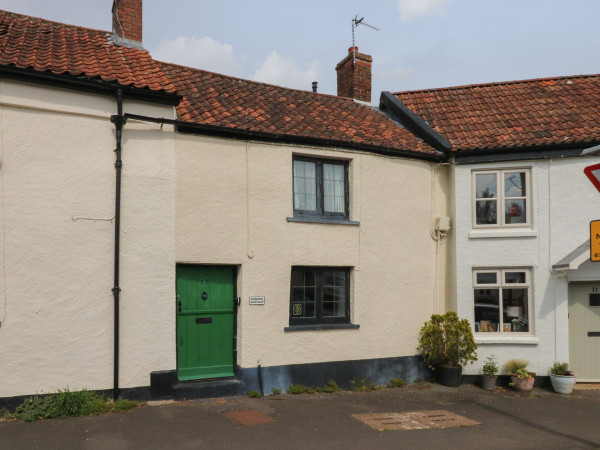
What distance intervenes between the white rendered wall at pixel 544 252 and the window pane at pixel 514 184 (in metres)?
0.23

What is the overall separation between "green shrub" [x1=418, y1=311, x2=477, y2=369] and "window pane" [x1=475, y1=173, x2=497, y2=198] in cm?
281

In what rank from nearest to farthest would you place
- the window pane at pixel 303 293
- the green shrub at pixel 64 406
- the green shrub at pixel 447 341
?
1. the green shrub at pixel 64 406
2. the window pane at pixel 303 293
3. the green shrub at pixel 447 341

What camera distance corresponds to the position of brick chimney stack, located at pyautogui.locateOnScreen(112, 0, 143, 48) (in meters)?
12.3

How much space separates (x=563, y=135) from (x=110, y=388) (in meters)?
10.6

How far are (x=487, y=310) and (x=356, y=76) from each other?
291 inches

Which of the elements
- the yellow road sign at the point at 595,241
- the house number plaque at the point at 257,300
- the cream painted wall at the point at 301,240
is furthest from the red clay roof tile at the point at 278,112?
the yellow road sign at the point at 595,241

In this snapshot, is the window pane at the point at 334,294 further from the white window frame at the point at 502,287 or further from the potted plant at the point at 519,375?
the potted plant at the point at 519,375

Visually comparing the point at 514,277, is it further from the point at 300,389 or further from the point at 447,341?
the point at 300,389

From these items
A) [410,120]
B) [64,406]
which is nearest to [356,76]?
[410,120]

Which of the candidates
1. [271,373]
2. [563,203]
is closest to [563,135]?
[563,203]

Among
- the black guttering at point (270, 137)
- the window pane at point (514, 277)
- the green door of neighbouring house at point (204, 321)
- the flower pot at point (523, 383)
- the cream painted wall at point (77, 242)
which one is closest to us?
the cream painted wall at point (77, 242)

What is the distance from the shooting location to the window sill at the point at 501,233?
39.8 feet

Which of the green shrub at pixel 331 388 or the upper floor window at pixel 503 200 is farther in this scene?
the upper floor window at pixel 503 200

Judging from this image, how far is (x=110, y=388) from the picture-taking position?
9148 millimetres
